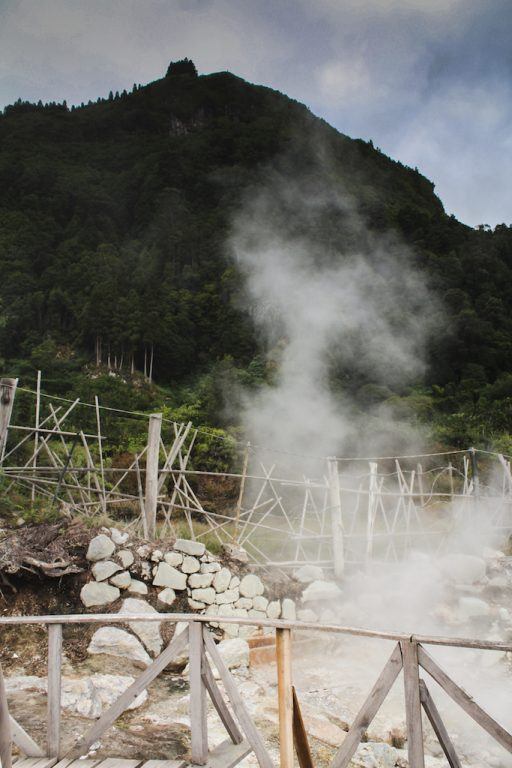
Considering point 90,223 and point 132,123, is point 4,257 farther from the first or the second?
point 132,123

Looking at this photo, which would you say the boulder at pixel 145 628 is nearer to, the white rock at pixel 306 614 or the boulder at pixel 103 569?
the boulder at pixel 103 569

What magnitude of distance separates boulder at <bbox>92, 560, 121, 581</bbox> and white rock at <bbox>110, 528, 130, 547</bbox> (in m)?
0.27

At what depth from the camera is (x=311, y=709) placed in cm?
462

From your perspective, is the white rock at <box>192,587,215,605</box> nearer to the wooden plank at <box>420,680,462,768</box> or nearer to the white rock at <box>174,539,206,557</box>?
the white rock at <box>174,539,206,557</box>

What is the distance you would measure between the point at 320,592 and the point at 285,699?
527 centimetres

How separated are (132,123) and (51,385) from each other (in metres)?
43.5

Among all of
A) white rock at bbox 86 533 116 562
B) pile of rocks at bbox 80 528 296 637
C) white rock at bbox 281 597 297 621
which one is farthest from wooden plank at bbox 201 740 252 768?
white rock at bbox 281 597 297 621

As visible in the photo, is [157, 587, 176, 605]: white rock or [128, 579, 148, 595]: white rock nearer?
[128, 579, 148, 595]: white rock

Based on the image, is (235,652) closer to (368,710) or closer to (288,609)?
(288,609)

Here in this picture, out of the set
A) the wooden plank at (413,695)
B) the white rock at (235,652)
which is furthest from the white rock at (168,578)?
the wooden plank at (413,695)

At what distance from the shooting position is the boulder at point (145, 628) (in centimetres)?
569

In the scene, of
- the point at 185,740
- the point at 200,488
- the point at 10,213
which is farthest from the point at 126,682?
the point at 10,213

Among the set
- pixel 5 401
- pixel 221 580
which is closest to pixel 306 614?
pixel 221 580

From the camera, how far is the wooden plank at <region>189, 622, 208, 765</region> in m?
2.41
